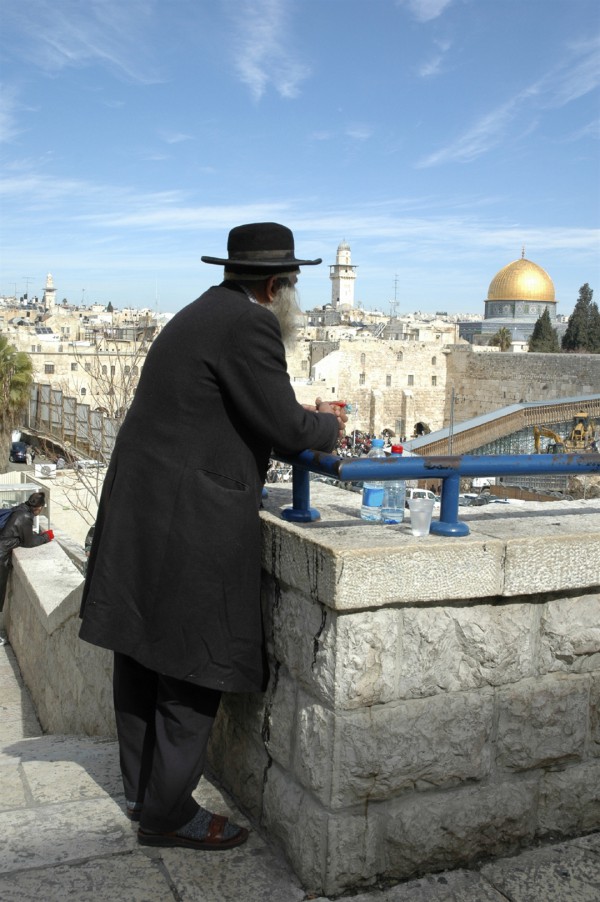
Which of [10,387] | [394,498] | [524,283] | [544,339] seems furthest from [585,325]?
[394,498]

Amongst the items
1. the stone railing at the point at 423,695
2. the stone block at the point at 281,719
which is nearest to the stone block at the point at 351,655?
the stone railing at the point at 423,695

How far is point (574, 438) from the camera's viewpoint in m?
20.9

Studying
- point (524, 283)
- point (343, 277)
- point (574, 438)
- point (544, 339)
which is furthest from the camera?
point (343, 277)

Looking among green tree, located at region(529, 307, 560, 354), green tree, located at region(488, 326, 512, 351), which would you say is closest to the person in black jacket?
green tree, located at region(529, 307, 560, 354)

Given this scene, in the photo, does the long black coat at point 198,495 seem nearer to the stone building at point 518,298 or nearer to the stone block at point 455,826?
the stone block at point 455,826

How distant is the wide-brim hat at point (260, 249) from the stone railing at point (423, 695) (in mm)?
628

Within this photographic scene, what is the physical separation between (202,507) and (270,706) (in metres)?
0.56

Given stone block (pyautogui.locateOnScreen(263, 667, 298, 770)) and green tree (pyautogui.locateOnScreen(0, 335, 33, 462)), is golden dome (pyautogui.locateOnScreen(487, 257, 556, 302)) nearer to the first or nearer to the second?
green tree (pyautogui.locateOnScreen(0, 335, 33, 462))

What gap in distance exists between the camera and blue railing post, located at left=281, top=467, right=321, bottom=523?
2107 millimetres

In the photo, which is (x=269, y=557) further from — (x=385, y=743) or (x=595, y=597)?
(x=595, y=597)

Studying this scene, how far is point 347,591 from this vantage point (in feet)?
5.80

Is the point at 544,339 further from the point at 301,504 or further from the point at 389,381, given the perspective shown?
the point at 301,504

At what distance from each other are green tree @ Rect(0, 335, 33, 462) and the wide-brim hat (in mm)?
17572

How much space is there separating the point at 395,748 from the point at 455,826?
0.27m
